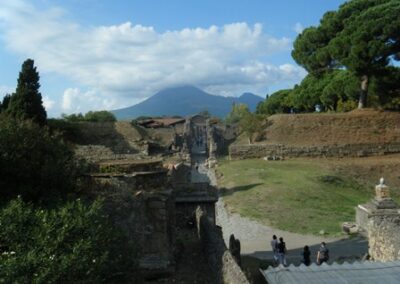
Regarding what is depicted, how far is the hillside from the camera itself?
3856cm

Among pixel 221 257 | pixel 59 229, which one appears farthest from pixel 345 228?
pixel 59 229

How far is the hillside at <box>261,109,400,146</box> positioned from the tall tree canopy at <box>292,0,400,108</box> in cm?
313

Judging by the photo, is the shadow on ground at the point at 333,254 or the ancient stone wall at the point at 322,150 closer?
the shadow on ground at the point at 333,254

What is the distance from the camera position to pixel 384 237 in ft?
42.0

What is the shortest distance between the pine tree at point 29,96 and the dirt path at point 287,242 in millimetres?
17864

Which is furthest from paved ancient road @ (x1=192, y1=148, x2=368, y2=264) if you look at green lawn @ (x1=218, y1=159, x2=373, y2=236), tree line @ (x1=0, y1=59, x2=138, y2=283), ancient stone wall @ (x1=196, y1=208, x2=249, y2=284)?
tree line @ (x1=0, y1=59, x2=138, y2=283)

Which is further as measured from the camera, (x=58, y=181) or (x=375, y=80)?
(x=375, y=80)

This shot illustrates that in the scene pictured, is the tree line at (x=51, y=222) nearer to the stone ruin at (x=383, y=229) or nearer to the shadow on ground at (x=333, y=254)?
the shadow on ground at (x=333, y=254)

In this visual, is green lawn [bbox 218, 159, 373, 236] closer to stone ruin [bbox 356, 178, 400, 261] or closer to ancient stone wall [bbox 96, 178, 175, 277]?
stone ruin [bbox 356, 178, 400, 261]

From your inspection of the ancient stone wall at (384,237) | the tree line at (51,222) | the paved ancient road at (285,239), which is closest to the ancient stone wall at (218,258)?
the tree line at (51,222)

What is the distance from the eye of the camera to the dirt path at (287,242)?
632 inches

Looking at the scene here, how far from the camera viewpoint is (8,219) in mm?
7617

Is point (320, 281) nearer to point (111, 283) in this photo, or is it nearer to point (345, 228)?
point (111, 283)

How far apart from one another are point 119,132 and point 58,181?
3217 cm
